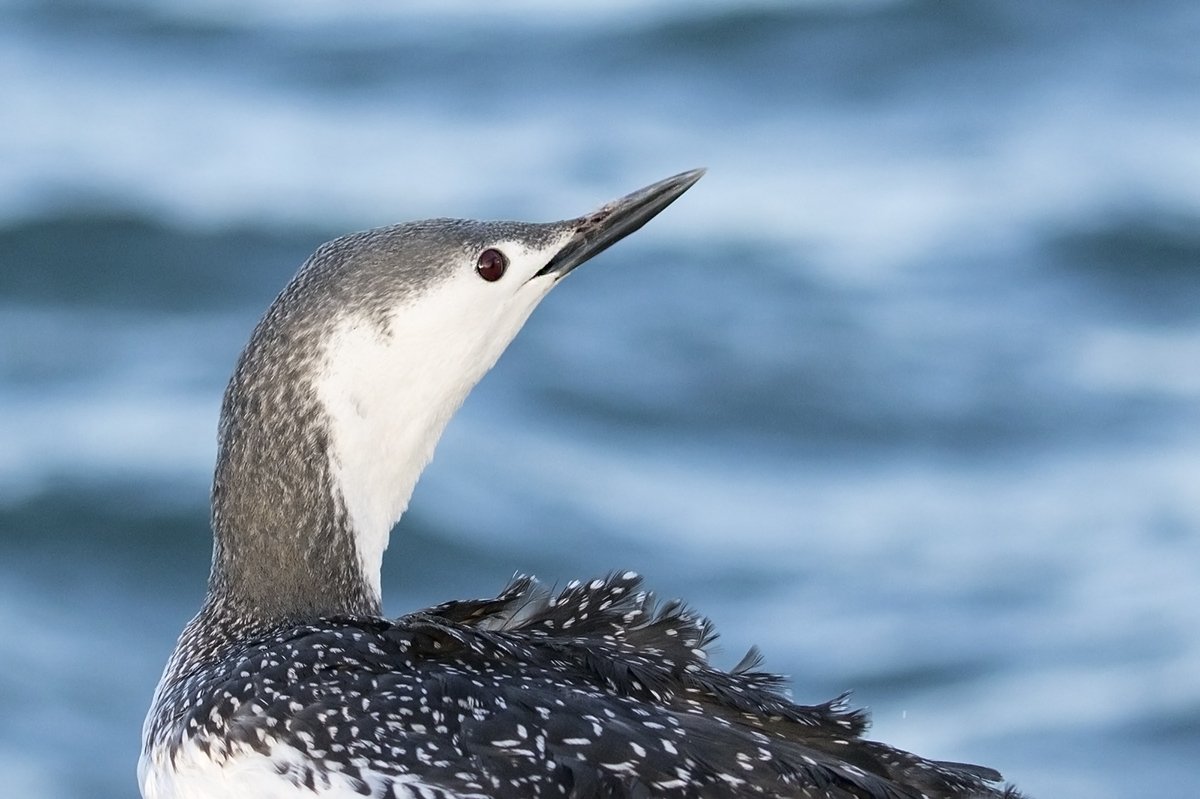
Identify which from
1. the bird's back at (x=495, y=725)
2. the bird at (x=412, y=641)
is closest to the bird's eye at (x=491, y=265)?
the bird at (x=412, y=641)

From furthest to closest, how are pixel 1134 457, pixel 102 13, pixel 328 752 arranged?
pixel 102 13 < pixel 1134 457 < pixel 328 752

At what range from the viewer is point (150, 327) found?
547 inches

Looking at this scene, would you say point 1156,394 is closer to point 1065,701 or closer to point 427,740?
point 1065,701

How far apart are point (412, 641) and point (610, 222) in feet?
4.61

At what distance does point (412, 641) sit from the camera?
5.21m

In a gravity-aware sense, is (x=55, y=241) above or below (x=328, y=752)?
above

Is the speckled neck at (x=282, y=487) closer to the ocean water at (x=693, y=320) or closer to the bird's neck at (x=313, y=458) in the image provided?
the bird's neck at (x=313, y=458)

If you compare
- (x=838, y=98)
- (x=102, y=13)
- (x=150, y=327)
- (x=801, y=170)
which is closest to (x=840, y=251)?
(x=801, y=170)

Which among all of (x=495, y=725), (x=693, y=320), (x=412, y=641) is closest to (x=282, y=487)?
(x=412, y=641)

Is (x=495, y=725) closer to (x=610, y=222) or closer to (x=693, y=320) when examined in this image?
(x=610, y=222)

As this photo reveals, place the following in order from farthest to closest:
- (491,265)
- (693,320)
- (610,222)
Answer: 1. (693,320)
2. (610,222)
3. (491,265)

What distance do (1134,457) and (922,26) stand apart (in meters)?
4.45

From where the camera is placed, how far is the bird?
4797mm

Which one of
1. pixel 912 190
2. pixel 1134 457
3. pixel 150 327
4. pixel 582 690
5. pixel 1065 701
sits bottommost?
pixel 582 690
